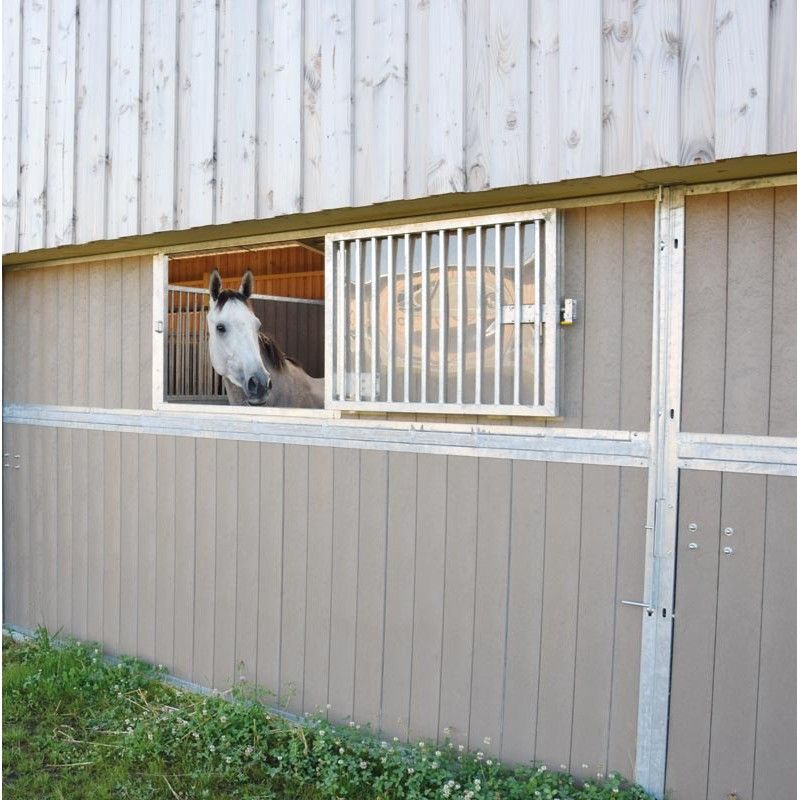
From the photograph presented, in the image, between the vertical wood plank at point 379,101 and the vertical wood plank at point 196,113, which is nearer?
the vertical wood plank at point 379,101

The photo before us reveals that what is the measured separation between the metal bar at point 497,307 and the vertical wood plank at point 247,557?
1510mm

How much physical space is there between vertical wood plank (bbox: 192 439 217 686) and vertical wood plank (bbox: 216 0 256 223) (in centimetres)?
135

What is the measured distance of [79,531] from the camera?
5527mm

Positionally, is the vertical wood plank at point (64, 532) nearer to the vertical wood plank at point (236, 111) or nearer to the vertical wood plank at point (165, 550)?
the vertical wood plank at point (165, 550)

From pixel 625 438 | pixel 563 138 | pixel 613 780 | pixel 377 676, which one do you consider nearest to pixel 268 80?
pixel 563 138

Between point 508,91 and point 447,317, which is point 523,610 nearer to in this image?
point 447,317

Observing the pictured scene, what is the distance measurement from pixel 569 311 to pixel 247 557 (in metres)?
2.19

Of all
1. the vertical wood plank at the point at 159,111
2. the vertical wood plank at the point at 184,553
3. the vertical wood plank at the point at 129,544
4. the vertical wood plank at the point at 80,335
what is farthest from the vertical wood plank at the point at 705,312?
the vertical wood plank at the point at 80,335

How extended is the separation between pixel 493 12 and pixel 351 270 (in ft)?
4.23

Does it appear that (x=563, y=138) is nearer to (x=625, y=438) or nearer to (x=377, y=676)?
(x=625, y=438)

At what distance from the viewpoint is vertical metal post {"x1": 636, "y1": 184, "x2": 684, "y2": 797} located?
127 inches

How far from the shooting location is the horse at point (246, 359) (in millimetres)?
4672

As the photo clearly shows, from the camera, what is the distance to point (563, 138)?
3137 millimetres

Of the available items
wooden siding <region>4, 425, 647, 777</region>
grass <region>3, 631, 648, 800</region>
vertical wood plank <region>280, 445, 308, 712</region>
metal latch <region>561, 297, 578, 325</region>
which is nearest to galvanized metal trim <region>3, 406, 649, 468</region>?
wooden siding <region>4, 425, 647, 777</region>
